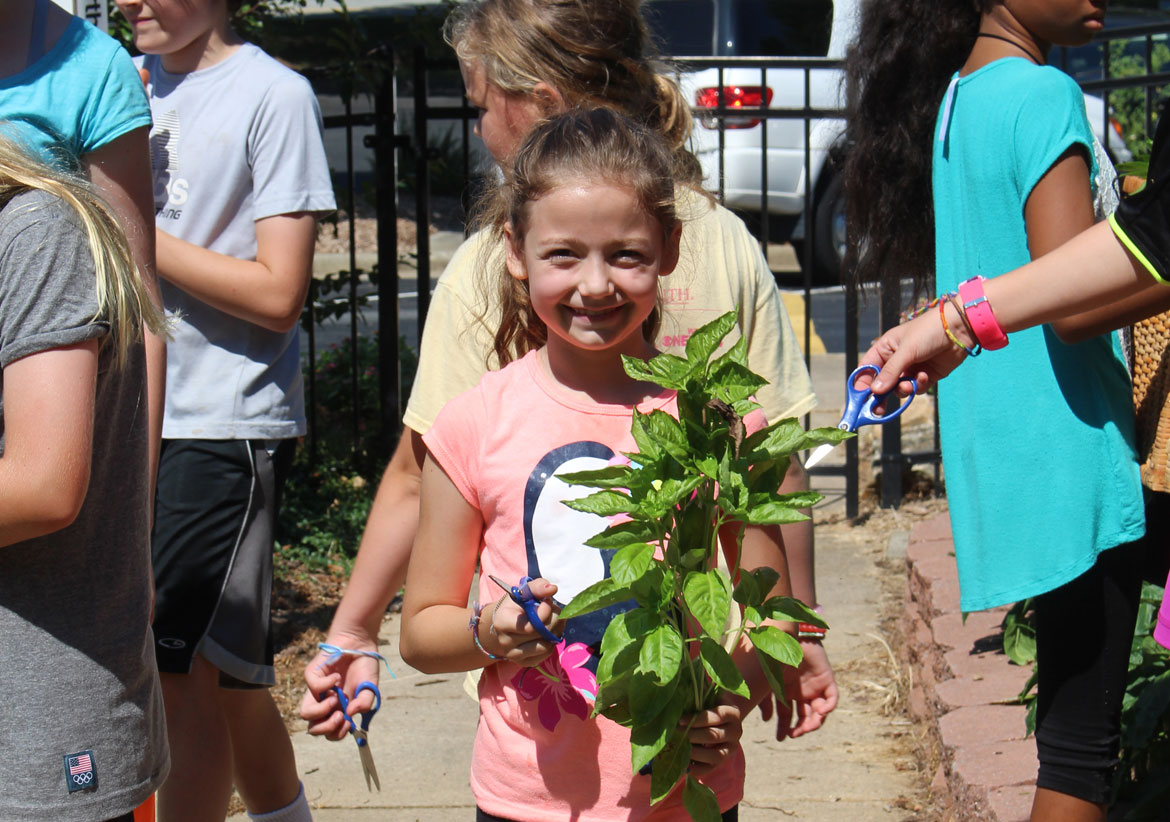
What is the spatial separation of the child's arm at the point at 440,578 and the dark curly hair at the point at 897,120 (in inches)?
52.2

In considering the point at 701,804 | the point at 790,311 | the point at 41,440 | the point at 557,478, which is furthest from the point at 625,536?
the point at 790,311

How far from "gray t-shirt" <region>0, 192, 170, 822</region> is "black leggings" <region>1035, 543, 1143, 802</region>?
1.53 meters

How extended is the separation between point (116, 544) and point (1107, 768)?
171cm

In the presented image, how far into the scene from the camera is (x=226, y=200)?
9.58 ft

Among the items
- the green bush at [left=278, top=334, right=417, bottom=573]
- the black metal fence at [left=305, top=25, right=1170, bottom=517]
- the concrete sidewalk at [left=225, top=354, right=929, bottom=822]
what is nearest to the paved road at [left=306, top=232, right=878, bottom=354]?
the green bush at [left=278, top=334, right=417, bottom=573]

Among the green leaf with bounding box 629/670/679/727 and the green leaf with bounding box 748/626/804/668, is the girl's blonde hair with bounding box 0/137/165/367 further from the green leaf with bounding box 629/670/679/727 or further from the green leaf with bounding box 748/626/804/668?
the green leaf with bounding box 748/626/804/668

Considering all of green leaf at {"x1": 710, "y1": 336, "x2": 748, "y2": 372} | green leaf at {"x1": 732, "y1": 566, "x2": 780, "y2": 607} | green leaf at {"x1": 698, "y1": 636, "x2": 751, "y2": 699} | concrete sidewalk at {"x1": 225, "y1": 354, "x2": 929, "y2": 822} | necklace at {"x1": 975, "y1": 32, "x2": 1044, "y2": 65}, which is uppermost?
necklace at {"x1": 975, "y1": 32, "x2": 1044, "y2": 65}

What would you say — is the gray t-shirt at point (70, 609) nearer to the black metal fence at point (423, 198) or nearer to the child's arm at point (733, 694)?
the child's arm at point (733, 694)

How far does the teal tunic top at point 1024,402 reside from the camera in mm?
2328

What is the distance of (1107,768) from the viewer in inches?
93.2

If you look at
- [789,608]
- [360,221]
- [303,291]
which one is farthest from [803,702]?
[360,221]

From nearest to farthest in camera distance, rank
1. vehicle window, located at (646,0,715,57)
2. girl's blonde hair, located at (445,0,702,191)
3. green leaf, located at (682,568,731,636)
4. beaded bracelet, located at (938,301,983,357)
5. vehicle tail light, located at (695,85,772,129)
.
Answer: green leaf, located at (682,568,731,636)
beaded bracelet, located at (938,301,983,357)
girl's blonde hair, located at (445,0,702,191)
vehicle tail light, located at (695,85,772,129)
vehicle window, located at (646,0,715,57)

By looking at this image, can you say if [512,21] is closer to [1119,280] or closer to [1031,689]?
[1119,280]

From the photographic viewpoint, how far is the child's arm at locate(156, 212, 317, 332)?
278 cm
